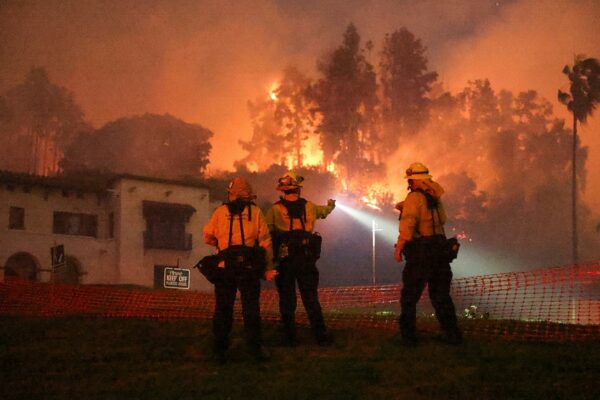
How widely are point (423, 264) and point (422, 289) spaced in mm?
287

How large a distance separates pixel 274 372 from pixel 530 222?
227 ft

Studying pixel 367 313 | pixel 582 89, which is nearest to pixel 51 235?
pixel 367 313

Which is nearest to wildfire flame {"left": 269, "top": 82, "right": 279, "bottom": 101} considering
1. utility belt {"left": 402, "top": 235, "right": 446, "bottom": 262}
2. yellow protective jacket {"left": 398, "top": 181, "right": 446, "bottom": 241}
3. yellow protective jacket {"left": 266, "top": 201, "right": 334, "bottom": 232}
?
yellow protective jacket {"left": 266, "top": 201, "right": 334, "bottom": 232}

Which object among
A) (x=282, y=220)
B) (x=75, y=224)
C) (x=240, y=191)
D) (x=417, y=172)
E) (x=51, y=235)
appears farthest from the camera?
(x=75, y=224)

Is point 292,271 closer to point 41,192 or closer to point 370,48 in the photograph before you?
point 41,192

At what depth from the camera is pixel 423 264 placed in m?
6.73

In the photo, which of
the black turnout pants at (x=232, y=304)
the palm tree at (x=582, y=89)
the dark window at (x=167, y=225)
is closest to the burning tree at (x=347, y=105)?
the palm tree at (x=582, y=89)

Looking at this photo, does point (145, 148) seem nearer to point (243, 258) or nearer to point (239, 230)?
point (239, 230)

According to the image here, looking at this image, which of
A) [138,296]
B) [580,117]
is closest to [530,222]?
[580,117]

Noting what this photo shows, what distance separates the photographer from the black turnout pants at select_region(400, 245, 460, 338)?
6.72 meters

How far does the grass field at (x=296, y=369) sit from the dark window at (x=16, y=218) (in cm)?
3432

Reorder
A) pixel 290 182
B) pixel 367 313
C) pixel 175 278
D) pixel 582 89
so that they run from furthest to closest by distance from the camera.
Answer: pixel 582 89 < pixel 175 278 < pixel 367 313 < pixel 290 182

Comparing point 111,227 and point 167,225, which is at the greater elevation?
point 167,225

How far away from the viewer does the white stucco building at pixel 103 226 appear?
39.0 metres
